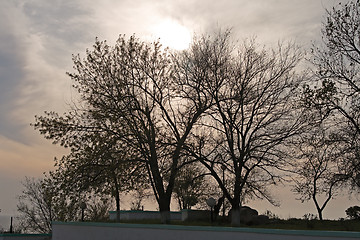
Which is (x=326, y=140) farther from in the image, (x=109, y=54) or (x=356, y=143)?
(x=109, y=54)

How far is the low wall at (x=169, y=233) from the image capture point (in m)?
15.7

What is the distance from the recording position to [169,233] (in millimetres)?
21391

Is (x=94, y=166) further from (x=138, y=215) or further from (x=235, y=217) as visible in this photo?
(x=138, y=215)

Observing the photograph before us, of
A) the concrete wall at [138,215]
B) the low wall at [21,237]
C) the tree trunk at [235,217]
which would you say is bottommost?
the low wall at [21,237]

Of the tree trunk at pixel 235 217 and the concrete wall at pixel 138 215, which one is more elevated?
the concrete wall at pixel 138 215

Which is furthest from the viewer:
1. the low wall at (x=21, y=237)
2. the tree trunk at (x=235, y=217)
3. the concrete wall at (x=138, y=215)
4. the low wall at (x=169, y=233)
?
the concrete wall at (x=138, y=215)

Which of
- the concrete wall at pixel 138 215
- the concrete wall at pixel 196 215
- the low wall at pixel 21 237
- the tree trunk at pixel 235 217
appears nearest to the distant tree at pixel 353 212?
the concrete wall at pixel 196 215

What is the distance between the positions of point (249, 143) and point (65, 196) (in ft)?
40.8

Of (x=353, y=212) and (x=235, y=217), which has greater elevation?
(x=353, y=212)

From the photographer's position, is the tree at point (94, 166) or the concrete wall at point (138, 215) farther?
the concrete wall at point (138, 215)

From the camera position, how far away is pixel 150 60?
3200 cm

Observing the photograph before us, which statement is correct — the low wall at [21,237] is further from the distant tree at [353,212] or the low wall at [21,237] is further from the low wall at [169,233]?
the distant tree at [353,212]

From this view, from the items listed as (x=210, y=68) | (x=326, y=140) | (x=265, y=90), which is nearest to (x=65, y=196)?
(x=210, y=68)

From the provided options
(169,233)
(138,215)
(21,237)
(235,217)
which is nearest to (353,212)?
(235,217)
